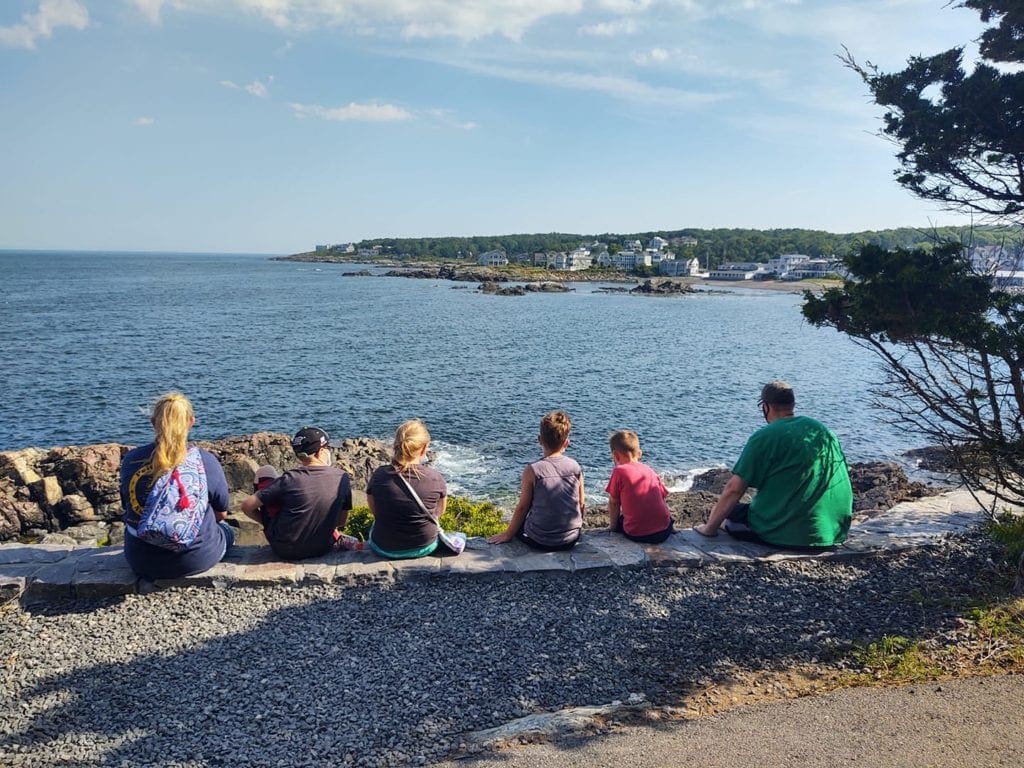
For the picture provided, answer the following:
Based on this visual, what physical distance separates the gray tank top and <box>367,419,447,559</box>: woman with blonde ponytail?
844 mm

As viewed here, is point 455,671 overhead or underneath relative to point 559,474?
underneath

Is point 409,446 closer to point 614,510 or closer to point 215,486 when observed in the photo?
point 215,486

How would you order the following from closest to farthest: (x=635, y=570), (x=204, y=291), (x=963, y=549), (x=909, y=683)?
(x=909, y=683) → (x=635, y=570) → (x=963, y=549) → (x=204, y=291)

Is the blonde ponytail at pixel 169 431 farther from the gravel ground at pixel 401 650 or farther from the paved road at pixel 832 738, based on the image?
the paved road at pixel 832 738

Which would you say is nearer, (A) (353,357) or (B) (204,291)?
(A) (353,357)

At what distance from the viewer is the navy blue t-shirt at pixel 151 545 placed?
4992 millimetres

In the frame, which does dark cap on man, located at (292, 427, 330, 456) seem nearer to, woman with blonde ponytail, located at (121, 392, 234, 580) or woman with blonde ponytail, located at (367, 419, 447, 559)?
woman with blonde ponytail, located at (367, 419, 447, 559)

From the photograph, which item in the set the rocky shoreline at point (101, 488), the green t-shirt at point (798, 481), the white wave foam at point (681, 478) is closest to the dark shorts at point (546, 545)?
the green t-shirt at point (798, 481)

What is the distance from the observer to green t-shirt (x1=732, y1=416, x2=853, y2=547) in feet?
18.2

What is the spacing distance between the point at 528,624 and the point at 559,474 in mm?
1414

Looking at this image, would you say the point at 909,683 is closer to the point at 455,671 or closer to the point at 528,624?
the point at 528,624

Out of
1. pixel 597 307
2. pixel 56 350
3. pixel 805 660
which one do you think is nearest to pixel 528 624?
pixel 805 660

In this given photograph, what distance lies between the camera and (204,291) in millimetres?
86562

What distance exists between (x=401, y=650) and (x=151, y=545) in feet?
7.05
